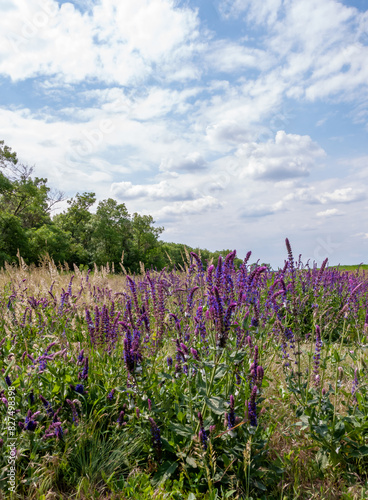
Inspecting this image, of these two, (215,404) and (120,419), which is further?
(120,419)

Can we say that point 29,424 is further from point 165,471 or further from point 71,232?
point 71,232

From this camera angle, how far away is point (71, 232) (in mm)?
39594

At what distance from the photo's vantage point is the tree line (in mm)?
26686

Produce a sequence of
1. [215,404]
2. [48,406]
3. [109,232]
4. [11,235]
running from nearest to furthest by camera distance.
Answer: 1. [215,404]
2. [48,406]
3. [11,235]
4. [109,232]

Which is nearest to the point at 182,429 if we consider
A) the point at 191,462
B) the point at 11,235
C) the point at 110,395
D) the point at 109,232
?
the point at 191,462

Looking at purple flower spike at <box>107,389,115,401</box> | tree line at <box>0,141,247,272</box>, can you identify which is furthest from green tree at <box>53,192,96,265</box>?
purple flower spike at <box>107,389,115,401</box>

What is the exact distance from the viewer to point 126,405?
318 centimetres

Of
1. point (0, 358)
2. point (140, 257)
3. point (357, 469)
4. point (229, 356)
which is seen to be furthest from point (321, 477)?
point (140, 257)

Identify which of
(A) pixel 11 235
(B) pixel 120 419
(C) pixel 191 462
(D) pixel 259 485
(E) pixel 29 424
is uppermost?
(A) pixel 11 235

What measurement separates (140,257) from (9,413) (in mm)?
38298

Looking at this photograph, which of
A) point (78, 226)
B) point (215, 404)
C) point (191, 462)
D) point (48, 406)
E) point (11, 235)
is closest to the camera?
point (215, 404)

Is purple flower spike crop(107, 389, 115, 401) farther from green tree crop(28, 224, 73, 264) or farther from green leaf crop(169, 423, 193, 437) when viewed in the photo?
green tree crop(28, 224, 73, 264)

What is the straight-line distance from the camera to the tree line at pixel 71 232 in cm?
2669

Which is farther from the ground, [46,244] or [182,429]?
[46,244]
